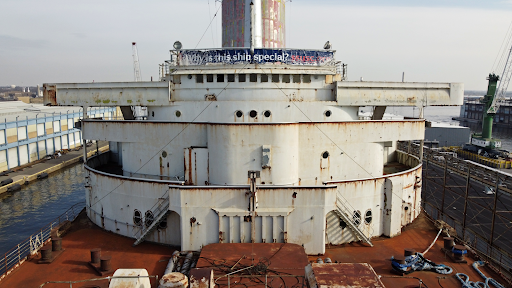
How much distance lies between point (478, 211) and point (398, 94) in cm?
1945

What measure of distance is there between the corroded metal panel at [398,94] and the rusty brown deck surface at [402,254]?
7684 millimetres

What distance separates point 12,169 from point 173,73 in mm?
42260

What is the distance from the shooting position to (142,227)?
19000 mm

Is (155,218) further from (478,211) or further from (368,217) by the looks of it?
(478,211)

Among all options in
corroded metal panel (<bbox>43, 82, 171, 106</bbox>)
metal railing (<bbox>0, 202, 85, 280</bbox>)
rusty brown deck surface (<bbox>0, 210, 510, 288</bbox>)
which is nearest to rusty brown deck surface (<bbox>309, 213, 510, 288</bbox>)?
rusty brown deck surface (<bbox>0, 210, 510, 288</bbox>)

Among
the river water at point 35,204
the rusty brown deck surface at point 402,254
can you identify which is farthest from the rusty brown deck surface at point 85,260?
the river water at point 35,204

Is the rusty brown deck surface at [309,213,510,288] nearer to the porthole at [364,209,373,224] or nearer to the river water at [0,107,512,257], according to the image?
the porthole at [364,209,373,224]

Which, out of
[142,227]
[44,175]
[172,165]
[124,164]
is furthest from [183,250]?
[44,175]

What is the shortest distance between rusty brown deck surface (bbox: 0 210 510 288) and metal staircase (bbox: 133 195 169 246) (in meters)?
0.66

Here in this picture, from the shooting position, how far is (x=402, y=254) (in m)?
17.7

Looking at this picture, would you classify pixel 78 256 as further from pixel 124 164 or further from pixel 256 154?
pixel 256 154

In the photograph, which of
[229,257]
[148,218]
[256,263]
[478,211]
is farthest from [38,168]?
[478,211]

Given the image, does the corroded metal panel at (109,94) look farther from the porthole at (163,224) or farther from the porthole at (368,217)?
the porthole at (368,217)

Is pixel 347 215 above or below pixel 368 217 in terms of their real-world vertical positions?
above
